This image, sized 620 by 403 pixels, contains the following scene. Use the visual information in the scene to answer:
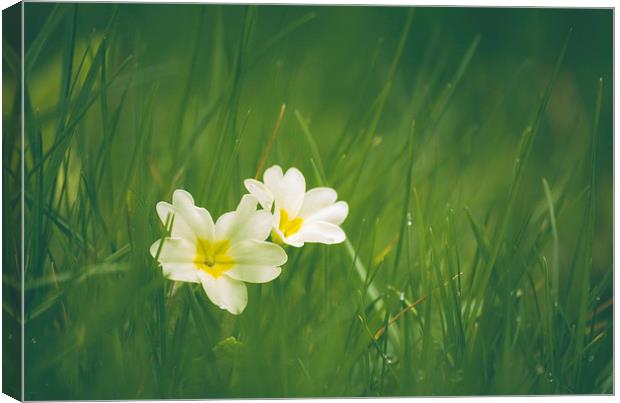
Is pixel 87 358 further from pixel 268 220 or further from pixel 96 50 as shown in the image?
pixel 96 50

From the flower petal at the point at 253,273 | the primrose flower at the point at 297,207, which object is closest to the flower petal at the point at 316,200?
the primrose flower at the point at 297,207

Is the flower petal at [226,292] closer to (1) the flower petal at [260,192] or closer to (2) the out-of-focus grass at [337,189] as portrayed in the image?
(2) the out-of-focus grass at [337,189]

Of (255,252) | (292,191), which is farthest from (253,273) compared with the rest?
(292,191)

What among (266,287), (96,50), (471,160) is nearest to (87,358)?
(266,287)

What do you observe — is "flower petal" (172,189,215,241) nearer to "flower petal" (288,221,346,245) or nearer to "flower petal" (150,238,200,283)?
"flower petal" (150,238,200,283)

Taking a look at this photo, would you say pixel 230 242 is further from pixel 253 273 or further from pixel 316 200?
pixel 316 200

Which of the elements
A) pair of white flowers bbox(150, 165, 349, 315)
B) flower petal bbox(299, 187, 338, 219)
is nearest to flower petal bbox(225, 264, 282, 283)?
pair of white flowers bbox(150, 165, 349, 315)
